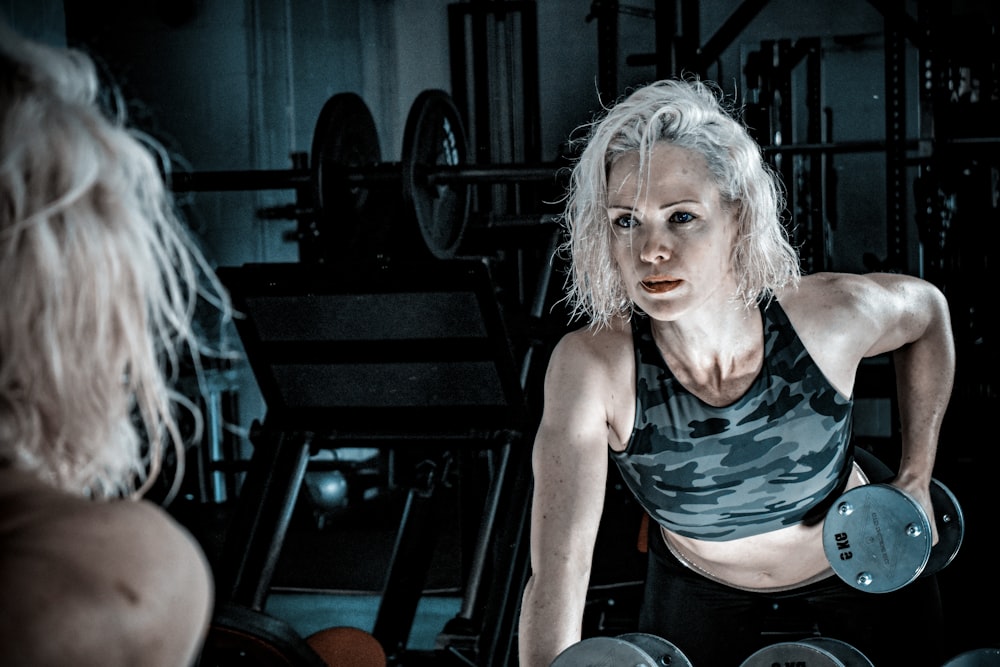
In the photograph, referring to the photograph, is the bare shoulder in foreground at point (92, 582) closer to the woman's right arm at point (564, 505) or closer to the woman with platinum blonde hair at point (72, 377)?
the woman with platinum blonde hair at point (72, 377)

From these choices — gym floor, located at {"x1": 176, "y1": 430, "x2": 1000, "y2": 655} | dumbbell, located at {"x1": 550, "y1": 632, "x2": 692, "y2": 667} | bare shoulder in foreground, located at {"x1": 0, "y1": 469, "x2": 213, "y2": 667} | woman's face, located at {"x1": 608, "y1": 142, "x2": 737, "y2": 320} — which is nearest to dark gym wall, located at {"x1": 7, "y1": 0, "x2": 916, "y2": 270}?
gym floor, located at {"x1": 176, "y1": 430, "x2": 1000, "y2": 655}

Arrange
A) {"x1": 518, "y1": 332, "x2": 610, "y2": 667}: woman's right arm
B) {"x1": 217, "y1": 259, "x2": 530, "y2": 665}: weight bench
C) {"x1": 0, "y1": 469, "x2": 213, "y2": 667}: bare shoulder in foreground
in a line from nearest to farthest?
{"x1": 0, "y1": 469, "x2": 213, "y2": 667}: bare shoulder in foreground
{"x1": 518, "y1": 332, "x2": 610, "y2": 667}: woman's right arm
{"x1": 217, "y1": 259, "x2": 530, "y2": 665}: weight bench

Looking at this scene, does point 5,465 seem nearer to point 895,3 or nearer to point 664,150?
point 664,150

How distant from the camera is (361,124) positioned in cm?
324

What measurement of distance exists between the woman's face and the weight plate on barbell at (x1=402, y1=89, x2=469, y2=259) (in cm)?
135

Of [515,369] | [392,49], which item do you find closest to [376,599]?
[515,369]

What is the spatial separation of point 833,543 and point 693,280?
0.46 meters

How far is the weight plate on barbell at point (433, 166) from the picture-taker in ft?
9.36

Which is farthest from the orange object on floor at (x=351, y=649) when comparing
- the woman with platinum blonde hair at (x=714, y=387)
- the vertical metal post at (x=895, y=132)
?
the vertical metal post at (x=895, y=132)

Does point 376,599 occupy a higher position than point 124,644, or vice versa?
point 124,644

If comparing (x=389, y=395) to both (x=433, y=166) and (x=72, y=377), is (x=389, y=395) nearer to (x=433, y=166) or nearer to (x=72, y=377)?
(x=433, y=166)

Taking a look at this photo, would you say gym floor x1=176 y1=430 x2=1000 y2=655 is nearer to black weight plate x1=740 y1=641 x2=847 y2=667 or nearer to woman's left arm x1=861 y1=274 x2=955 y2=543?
woman's left arm x1=861 y1=274 x2=955 y2=543

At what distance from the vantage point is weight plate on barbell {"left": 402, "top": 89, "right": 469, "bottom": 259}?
285 cm

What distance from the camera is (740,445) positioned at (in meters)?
1.58
